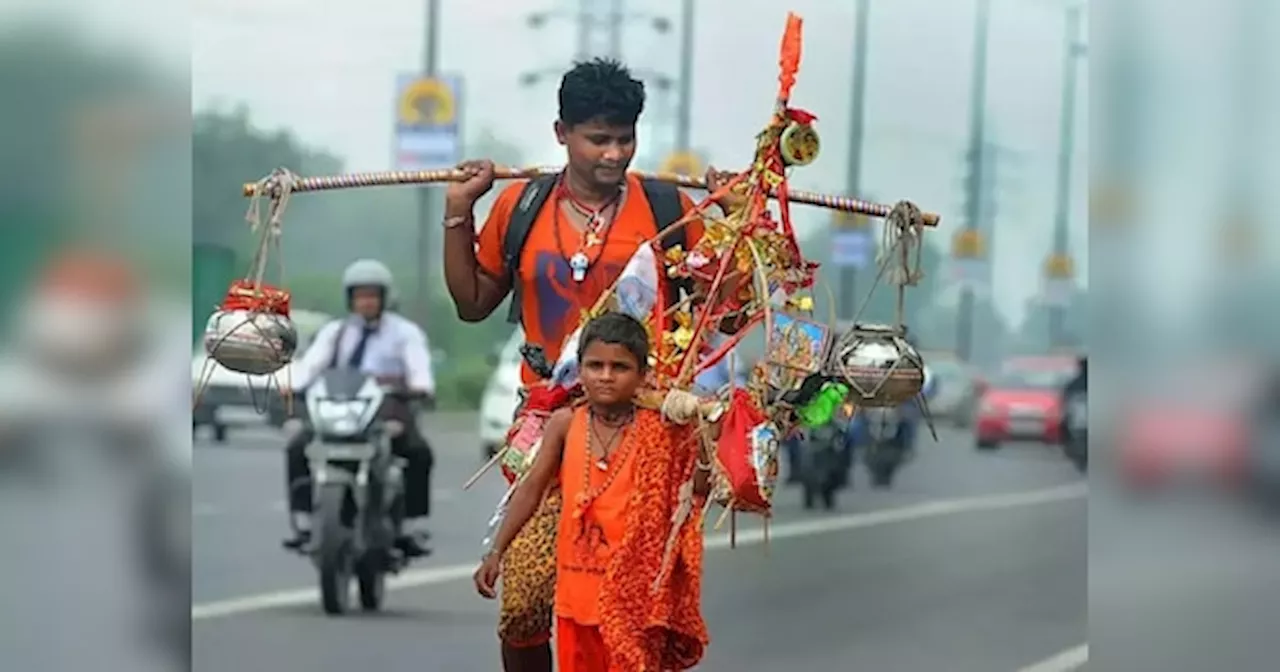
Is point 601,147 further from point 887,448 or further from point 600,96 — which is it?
point 887,448

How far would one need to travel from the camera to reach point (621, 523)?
14.1 feet

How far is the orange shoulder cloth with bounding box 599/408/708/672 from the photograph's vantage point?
427 centimetres

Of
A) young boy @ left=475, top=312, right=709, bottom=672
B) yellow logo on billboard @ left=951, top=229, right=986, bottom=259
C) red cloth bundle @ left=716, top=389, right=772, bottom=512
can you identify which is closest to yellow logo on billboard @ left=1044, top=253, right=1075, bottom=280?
yellow logo on billboard @ left=951, top=229, right=986, bottom=259

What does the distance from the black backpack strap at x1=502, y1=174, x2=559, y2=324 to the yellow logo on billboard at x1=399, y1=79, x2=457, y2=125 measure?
13344mm

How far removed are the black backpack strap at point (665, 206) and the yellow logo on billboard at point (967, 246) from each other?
50.6ft

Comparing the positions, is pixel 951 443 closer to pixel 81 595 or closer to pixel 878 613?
pixel 878 613

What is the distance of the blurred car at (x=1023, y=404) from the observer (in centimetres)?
1930

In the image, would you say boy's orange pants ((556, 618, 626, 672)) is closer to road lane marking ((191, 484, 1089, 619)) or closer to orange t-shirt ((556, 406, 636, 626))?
orange t-shirt ((556, 406, 636, 626))

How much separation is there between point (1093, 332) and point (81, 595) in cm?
189

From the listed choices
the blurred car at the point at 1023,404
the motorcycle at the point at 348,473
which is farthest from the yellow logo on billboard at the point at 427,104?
the motorcycle at the point at 348,473

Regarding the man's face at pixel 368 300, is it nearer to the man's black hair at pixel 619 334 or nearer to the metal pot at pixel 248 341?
the metal pot at pixel 248 341


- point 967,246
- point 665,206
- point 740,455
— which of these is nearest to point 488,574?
point 740,455

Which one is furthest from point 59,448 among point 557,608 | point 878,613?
point 878,613

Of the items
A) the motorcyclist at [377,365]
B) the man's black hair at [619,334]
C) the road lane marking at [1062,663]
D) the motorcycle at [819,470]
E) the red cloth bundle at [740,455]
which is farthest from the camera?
the motorcycle at [819,470]
